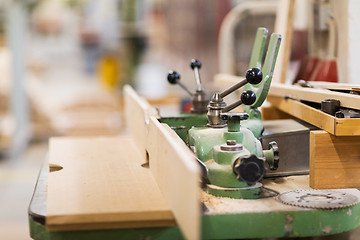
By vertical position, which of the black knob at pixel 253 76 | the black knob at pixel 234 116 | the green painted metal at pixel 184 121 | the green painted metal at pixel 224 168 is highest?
the black knob at pixel 253 76

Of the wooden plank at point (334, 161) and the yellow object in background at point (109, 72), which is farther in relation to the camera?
the yellow object in background at point (109, 72)

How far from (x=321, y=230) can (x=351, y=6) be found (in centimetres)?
83

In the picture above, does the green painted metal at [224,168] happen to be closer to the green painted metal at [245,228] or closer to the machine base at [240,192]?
the machine base at [240,192]

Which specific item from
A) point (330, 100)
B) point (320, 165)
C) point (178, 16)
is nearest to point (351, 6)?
point (330, 100)

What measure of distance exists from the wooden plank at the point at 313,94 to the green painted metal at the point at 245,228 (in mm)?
266

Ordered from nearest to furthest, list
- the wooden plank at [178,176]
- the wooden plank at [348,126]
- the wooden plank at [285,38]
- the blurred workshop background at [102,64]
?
the wooden plank at [178,176] < the wooden plank at [348,126] < the wooden plank at [285,38] < the blurred workshop background at [102,64]

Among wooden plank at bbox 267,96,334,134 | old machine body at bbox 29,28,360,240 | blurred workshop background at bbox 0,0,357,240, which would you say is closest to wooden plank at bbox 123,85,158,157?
old machine body at bbox 29,28,360,240

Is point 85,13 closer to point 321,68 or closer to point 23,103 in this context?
point 23,103

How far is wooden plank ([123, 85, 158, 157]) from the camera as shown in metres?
1.54

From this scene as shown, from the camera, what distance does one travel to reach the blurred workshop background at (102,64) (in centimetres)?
349

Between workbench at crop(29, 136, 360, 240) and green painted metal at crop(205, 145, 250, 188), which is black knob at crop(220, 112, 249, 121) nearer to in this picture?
green painted metal at crop(205, 145, 250, 188)

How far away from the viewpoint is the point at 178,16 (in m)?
5.92

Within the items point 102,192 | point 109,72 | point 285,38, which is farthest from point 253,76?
point 109,72

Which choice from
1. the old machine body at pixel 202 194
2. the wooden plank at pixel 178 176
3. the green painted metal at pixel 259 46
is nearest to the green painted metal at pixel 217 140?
the old machine body at pixel 202 194
